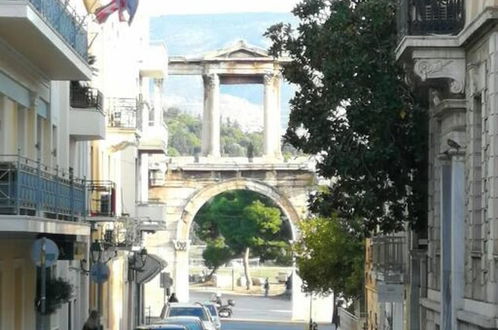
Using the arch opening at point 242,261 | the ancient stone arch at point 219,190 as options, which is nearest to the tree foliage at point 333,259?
the arch opening at point 242,261

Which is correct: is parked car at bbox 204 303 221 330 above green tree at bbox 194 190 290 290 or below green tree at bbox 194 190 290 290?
below

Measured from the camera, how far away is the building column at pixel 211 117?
82062mm

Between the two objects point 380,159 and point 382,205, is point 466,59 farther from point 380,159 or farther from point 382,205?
point 382,205

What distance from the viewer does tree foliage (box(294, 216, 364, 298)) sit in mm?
49688

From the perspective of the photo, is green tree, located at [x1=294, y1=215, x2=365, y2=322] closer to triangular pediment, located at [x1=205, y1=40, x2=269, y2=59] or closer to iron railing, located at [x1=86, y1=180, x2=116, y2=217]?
iron railing, located at [x1=86, y1=180, x2=116, y2=217]

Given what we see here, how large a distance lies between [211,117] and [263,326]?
14793 millimetres

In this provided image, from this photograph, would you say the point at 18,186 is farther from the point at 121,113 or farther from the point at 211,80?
the point at 211,80

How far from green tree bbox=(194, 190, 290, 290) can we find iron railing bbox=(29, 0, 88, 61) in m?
79.5

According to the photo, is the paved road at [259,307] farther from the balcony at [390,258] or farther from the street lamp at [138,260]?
the balcony at [390,258]

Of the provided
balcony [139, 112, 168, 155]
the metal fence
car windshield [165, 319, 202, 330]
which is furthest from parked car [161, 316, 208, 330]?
balcony [139, 112, 168, 155]

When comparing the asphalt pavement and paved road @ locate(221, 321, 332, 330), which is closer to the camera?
paved road @ locate(221, 321, 332, 330)

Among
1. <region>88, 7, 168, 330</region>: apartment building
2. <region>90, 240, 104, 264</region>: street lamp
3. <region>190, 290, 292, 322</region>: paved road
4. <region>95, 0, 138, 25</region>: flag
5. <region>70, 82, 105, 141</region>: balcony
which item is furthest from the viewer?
<region>190, 290, 292, 322</region>: paved road

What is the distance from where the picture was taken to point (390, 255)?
119 ft

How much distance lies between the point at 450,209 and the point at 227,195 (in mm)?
90670
